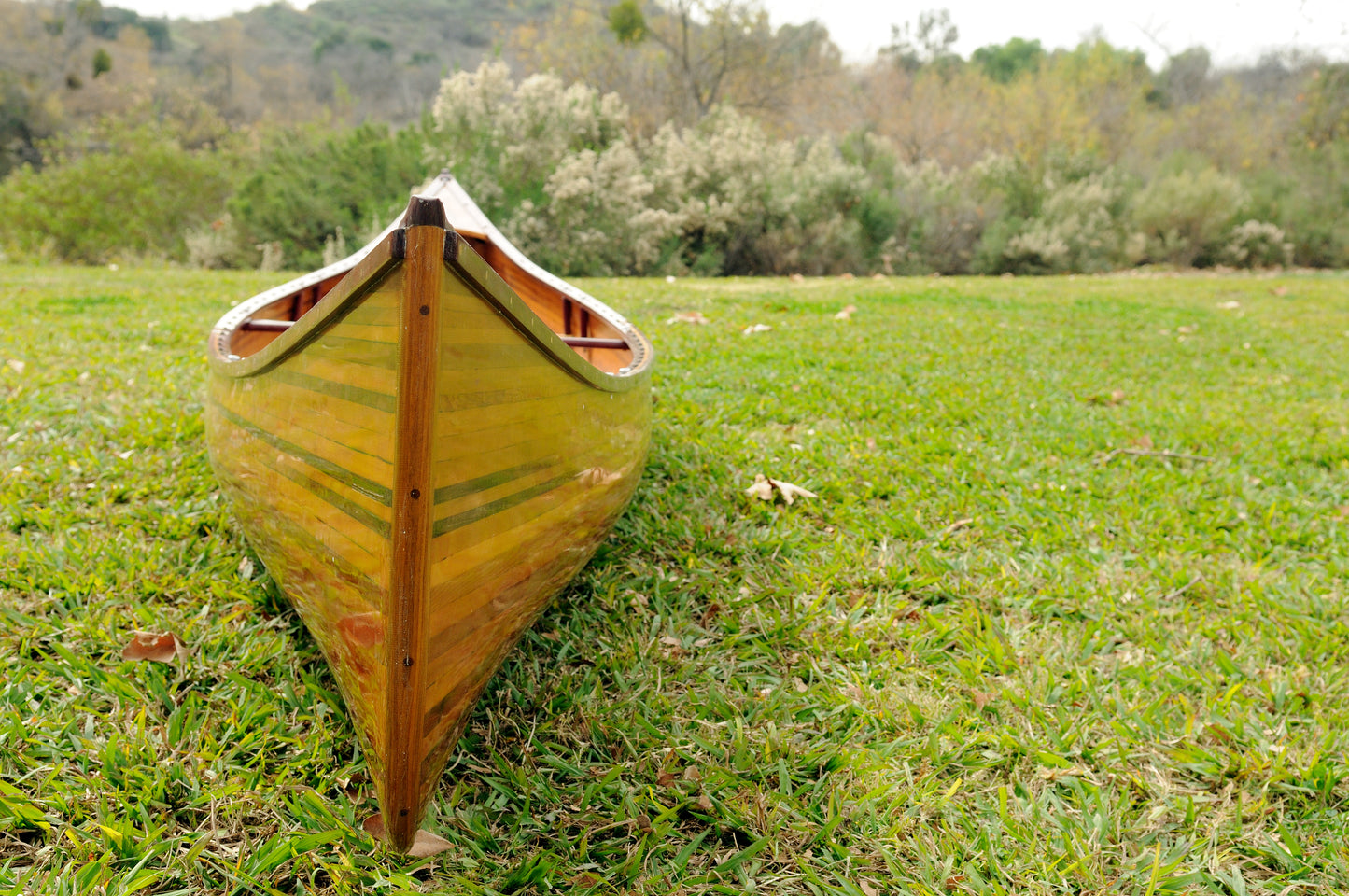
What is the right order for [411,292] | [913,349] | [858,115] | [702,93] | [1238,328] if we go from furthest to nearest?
1. [858,115]
2. [702,93]
3. [1238,328]
4. [913,349]
5. [411,292]

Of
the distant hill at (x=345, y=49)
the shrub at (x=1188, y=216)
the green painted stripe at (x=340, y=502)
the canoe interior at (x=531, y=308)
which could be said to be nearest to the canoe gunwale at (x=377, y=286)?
the green painted stripe at (x=340, y=502)

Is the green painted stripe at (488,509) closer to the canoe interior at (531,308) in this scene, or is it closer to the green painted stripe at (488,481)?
the green painted stripe at (488,481)

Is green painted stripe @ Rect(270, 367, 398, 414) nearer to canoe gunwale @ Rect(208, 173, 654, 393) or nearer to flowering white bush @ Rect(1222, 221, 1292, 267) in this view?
canoe gunwale @ Rect(208, 173, 654, 393)

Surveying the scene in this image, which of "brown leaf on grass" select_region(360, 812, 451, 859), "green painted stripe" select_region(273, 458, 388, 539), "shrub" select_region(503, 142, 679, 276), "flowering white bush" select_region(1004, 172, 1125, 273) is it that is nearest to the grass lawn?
"brown leaf on grass" select_region(360, 812, 451, 859)

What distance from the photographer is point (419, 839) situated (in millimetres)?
1451

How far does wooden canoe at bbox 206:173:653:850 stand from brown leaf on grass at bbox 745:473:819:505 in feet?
3.99

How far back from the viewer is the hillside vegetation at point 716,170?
467 inches

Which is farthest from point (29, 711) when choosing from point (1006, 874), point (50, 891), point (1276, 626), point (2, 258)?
point (2, 258)

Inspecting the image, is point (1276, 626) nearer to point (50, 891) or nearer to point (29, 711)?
point (50, 891)

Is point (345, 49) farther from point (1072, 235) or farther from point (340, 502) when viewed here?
point (340, 502)

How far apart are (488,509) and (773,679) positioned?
0.99 metres

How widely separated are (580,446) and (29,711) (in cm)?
140

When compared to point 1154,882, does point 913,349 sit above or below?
above

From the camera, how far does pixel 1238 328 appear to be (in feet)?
23.1
